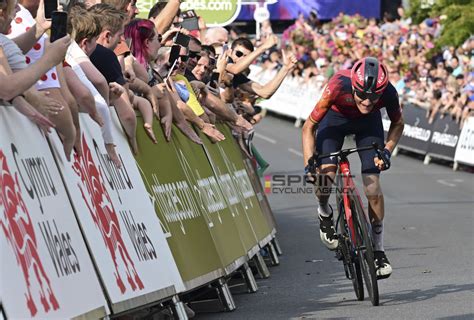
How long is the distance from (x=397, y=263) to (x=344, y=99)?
3231mm

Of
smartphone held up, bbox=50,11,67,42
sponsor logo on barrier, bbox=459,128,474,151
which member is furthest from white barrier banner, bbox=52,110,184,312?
sponsor logo on barrier, bbox=459,128,474,151

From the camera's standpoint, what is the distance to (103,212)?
323 inches

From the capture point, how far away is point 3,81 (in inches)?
261

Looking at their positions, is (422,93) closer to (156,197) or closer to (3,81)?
(156,197)

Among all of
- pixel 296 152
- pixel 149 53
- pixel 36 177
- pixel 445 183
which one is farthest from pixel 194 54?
pixel 296 152

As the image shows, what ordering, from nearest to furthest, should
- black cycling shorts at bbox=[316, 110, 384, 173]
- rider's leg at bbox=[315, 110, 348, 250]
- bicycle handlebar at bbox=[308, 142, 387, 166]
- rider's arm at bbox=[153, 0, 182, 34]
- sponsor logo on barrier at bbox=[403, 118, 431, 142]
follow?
bicycle handlebar at bbox=[308, 142, 387, 166], rider's leg at bbox=[315, 110, 348, 250], black cycling shorts at bbox=[316, 110, 384, 173], rider's arm at bbox=[153, 0, 182, 34], sponsor logo on barrier at bbox=[403, 118, 431, 142]

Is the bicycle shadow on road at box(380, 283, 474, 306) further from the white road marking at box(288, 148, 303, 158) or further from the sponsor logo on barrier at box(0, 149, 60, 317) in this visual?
the white road marking at box(288, 148, 303, 158)

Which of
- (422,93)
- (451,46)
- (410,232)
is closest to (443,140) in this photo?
(422,93)

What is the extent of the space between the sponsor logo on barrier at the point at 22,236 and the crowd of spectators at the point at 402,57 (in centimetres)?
2223

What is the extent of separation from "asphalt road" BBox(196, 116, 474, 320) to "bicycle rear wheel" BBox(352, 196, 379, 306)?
0.48 feet

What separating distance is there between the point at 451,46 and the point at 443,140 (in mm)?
6210

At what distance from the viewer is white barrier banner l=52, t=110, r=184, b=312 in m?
7.82

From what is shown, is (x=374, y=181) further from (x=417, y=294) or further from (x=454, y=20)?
(x=454, y=20)

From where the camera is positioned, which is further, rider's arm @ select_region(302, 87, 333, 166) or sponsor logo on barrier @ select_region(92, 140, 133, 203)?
rider's arm @ select_region(302, 87, 333, 166)
